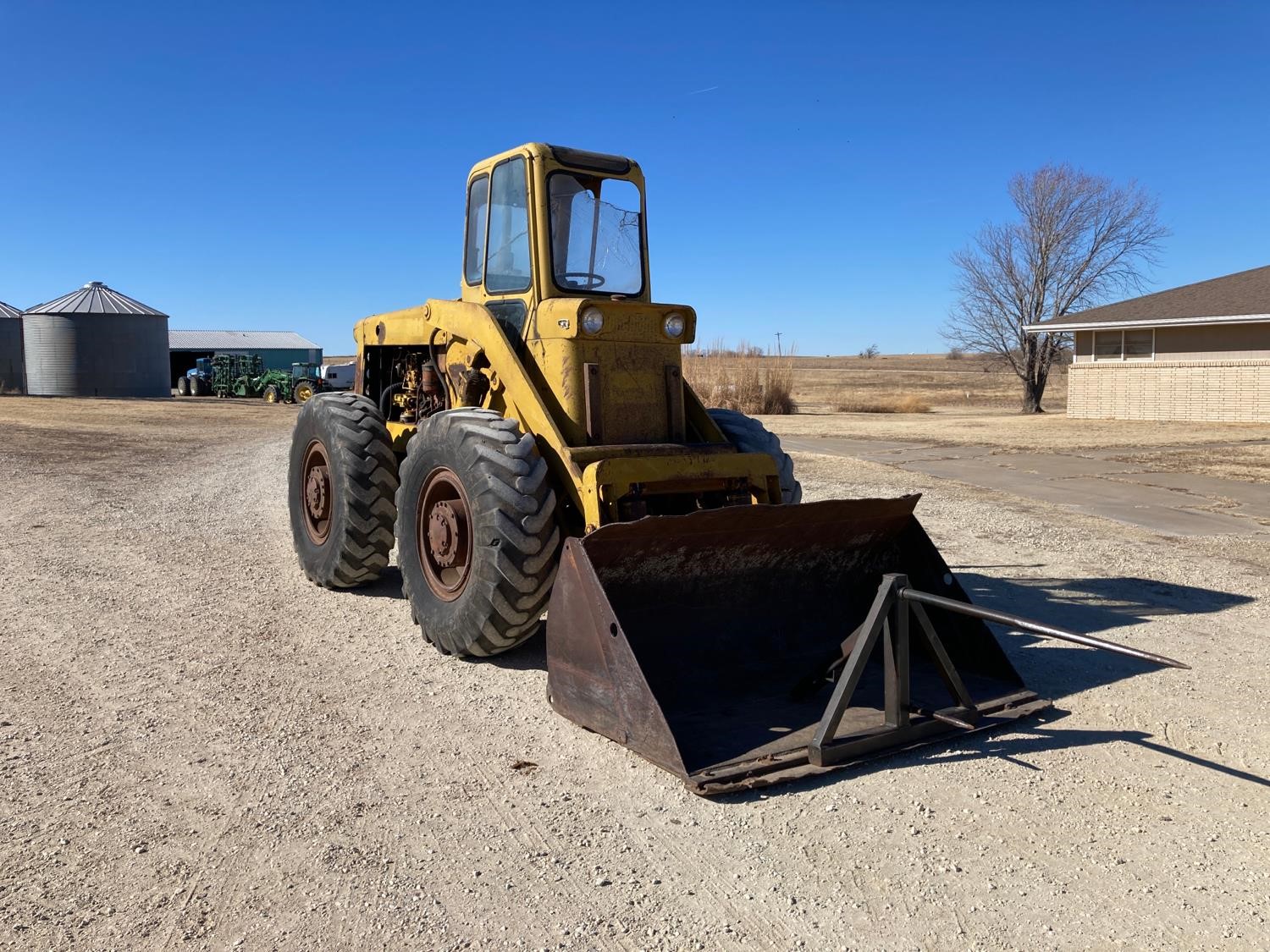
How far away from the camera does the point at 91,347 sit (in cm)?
4462

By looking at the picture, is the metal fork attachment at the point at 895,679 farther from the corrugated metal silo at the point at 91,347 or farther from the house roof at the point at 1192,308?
the corrugated metal silo at the point at 91,347

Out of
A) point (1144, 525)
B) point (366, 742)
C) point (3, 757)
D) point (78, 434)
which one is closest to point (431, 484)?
point (366, 742)

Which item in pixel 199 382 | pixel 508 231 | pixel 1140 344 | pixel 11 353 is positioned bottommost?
pixel 199 382

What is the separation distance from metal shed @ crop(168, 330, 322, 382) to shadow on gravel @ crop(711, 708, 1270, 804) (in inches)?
2559

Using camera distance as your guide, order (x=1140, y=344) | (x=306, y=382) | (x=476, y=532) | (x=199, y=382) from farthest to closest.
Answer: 1. (x=199, y=382)
2. (x=306, y=382)
3. (x=1140, y=344)
4. (x=476, y=532)

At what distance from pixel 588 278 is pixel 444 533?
1.88 meters

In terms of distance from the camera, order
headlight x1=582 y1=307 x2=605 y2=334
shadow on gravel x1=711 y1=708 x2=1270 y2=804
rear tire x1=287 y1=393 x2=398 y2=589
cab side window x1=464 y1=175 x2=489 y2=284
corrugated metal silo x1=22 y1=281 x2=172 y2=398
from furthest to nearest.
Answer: corrugated metal silo x1=22 y1=281 x2=172 y2=398 < rear tire x1=287 y1=393 x2=398 y2=589 < cab side window x1=464 y1=175 x2=489 y2=284 < headlight x1=582 y1=307 x2=605 y2=334 < shadow on gravel x1=711 y1=708 x2=1270 y2=804

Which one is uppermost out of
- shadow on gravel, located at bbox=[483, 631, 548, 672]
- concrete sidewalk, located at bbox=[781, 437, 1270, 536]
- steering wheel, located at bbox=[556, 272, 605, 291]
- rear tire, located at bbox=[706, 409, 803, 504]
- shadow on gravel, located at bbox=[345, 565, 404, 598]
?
steering wheel, located at bbox=[556, 272, 605, 291]

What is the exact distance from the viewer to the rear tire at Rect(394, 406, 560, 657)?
201 inches

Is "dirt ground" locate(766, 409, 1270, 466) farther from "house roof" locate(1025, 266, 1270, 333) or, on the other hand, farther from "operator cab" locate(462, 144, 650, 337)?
"operator cab" locate(462, 144, 650, 337)

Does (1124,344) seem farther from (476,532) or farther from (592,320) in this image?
(476,532)

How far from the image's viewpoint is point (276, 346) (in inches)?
2822

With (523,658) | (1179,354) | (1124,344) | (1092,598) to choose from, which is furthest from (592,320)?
(1124,344)

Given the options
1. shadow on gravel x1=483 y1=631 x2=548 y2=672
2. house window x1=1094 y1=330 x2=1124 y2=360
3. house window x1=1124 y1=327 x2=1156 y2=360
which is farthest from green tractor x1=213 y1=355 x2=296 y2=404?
shadow on gravel x1=483 y1=631 x2=548 y2=672
